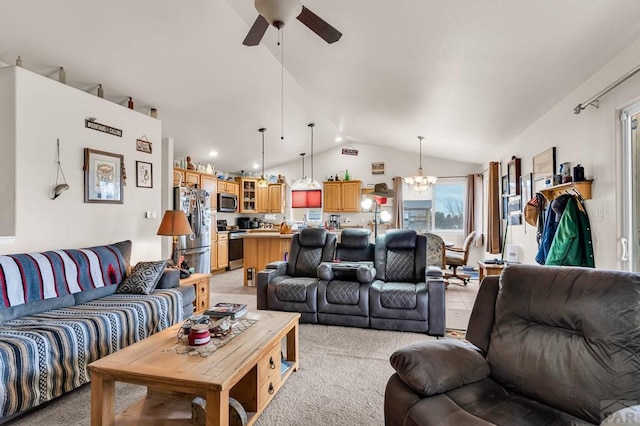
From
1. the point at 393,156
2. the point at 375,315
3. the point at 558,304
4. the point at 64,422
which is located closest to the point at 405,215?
the point at 393,156

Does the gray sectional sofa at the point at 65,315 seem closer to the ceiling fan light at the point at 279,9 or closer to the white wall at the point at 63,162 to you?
the white wall at the point at 63,162

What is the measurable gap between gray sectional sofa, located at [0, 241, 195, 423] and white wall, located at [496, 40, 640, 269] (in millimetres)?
3858

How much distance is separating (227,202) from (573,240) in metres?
6.34

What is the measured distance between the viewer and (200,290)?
407 centimetres

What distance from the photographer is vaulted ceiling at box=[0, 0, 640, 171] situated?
2338 mm

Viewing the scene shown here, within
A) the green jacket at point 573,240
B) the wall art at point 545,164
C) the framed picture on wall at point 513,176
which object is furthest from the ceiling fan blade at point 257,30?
the framed picture on wall at point 513,176

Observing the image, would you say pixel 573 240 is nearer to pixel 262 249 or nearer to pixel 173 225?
pixel 173 225

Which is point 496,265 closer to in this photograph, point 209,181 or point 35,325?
point 35,325

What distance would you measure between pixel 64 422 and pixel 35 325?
0.72 m

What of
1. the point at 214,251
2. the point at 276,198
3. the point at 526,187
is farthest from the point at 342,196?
the point at 526,187

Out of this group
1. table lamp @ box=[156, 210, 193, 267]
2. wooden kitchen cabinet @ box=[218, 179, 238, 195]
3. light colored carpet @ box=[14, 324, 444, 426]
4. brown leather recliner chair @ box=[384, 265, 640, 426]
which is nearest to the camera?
brown leather recliner chair @ box=[384, 265, 640, 426]

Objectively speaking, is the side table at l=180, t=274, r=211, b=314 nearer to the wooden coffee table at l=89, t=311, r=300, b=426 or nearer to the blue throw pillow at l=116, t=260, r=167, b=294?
the blue throw pillow at l=116, t=260, r=167, b=294

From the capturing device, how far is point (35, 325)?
2.28m

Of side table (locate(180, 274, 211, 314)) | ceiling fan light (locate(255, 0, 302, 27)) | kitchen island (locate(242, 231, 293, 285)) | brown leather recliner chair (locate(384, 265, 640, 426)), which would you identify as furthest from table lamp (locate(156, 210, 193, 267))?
brown leather recliner chair (locate(384, 265, 640, 426))
